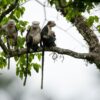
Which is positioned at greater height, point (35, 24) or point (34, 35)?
point (35, 24)

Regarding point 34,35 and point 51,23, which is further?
point 51,23

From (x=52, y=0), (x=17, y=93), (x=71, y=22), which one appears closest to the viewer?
(x=52, y=0)

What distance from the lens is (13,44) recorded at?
8469mm

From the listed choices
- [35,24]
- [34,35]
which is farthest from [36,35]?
[35,24]

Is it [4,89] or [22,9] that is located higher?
[22,9]

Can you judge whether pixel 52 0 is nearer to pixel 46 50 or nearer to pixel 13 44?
pixel 46 50

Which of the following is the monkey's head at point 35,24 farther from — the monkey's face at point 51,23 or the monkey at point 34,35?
the monkey's face at point 51,23

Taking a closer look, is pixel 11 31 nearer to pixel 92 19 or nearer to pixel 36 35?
pixel 36 35

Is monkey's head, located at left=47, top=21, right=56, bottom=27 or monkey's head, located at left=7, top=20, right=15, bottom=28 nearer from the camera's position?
monkey's head, located at left=7, top=20, right=15, bottom=28

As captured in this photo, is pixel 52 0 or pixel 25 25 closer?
pixel 52 0

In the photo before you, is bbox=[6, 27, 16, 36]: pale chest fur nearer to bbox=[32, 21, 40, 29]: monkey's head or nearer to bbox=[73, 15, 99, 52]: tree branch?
bbox=[32, 21, 40, 29]: monkey's head

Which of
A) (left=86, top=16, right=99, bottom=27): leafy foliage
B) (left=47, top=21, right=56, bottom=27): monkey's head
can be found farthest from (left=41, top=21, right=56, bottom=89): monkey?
(left=86, top=16, right=99, bottom=27): leafy foliage

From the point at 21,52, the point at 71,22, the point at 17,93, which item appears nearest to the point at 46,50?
the point at 21,52

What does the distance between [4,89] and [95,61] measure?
4.94ft
